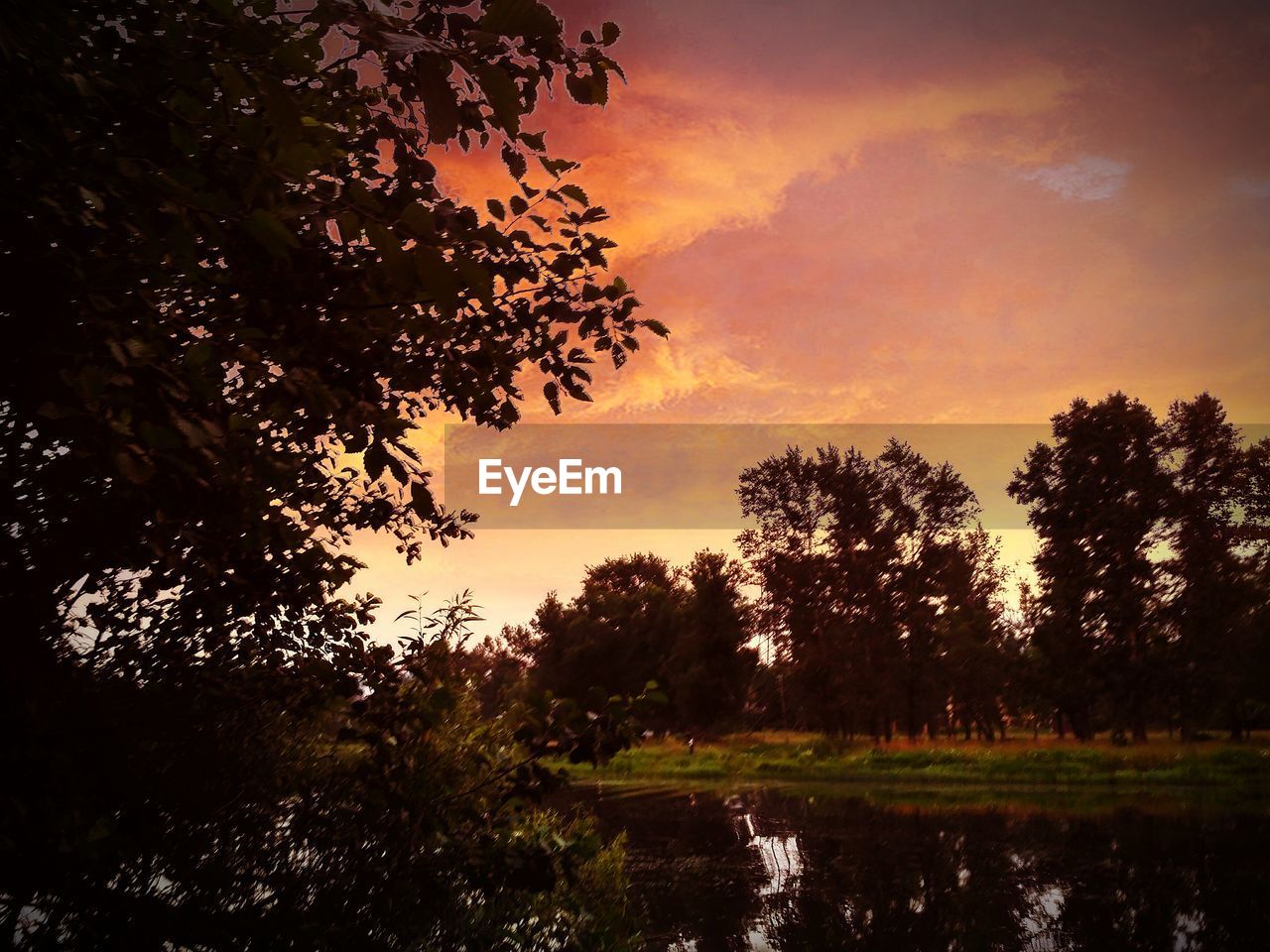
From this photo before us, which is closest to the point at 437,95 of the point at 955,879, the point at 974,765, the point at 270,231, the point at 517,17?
the point at 517,17

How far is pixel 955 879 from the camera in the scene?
53.2ft

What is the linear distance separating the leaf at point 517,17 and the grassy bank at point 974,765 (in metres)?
23.9

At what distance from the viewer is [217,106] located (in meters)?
2.51

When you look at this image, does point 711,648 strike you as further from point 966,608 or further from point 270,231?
point 270,231

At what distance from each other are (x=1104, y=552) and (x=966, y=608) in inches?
529

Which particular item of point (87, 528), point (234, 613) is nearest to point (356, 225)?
point (87, 528)

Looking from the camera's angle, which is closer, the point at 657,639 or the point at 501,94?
the point at 501,94

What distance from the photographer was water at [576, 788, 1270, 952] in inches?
496

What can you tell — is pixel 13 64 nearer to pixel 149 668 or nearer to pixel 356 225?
pixel 356 225

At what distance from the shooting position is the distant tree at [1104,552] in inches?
1548

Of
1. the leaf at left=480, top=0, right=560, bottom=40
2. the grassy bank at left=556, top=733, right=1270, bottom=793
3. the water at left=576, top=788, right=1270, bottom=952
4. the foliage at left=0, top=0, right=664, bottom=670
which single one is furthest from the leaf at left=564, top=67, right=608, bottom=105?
the grassy bank at left=556, top=733, right=1270, bottom=793

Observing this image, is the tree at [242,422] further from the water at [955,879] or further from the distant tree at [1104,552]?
the distant tree at [1104,552]

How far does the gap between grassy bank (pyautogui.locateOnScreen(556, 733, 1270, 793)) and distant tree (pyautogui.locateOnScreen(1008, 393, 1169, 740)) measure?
2808 mm

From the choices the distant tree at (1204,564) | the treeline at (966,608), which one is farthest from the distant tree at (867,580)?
the distant tree at (1204,564)
